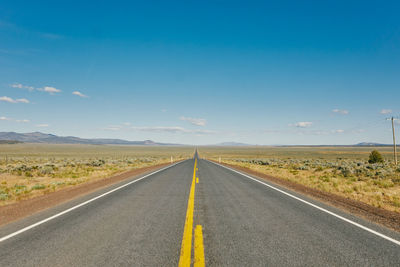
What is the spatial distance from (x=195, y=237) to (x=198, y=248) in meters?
0.47

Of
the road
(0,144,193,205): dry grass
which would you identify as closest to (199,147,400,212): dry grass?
the road

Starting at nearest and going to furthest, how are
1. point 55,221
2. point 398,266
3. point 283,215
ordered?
point 398,266, point 55,221, point 283,215

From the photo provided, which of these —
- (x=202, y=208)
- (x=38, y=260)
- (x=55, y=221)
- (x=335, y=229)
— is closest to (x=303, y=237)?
(x=335, y=229)

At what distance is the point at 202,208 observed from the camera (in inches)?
250

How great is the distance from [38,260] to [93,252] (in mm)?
751

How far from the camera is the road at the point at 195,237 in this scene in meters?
3.34

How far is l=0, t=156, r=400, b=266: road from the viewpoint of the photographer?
132 inches

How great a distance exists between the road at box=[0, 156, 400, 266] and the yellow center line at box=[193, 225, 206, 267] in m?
0.02

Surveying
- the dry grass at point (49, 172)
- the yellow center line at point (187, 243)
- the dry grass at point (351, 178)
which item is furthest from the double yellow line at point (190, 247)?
the dry grass at point (49, 172)

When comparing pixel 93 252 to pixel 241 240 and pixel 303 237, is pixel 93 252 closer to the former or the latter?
pixel 241 240

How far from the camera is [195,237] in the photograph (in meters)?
4.10

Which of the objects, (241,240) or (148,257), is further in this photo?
(241,240)

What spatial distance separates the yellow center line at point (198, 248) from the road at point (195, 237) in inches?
0.6

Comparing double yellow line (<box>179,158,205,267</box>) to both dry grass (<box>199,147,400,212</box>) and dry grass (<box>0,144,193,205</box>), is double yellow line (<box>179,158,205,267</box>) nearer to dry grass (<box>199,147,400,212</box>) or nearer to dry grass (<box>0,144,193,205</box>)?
dry grass (<box>199,147,400,212</box>)
